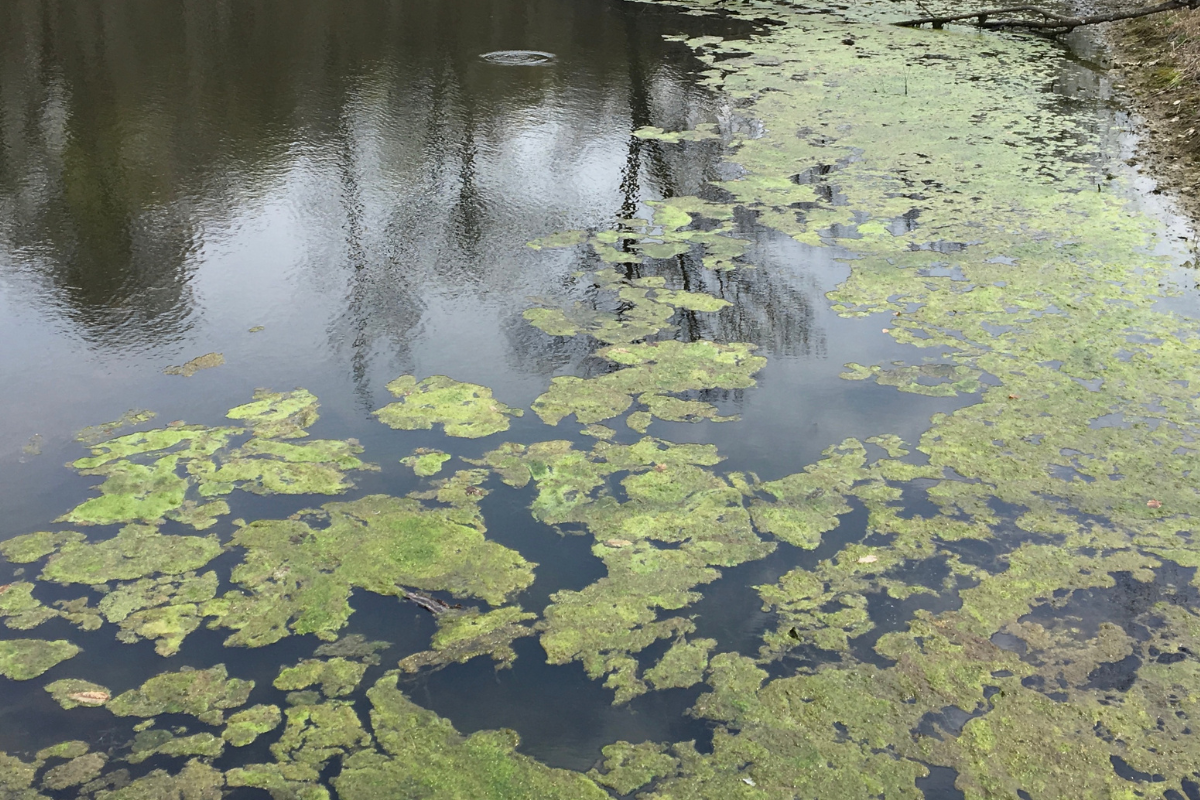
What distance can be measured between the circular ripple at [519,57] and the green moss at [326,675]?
742 cm

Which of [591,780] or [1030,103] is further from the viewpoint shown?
[1030,103]

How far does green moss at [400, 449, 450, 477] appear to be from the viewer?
3.49 m

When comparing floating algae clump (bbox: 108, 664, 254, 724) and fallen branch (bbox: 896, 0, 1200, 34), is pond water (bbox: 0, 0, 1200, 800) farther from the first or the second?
fallen branch (bbox: 896, 0, 1200, 34)

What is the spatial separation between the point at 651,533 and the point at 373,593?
924mm

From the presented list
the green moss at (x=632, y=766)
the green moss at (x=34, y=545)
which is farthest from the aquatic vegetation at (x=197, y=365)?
the green moss at (x=632, y=766)

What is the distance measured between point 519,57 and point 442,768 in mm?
8147

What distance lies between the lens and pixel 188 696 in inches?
102

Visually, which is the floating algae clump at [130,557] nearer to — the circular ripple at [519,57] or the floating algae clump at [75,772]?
the floating algae clump at [75,772]

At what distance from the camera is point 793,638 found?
2.79 m

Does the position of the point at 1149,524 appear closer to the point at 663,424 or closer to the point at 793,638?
the point at 793,638

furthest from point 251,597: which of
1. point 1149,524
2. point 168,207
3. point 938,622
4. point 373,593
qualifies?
point 168,207

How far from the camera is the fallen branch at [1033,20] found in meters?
9.67

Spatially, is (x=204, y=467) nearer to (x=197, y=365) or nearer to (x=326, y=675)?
(x=197, y=365)

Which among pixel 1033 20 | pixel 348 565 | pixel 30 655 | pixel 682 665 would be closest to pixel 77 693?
pixel 30 655
